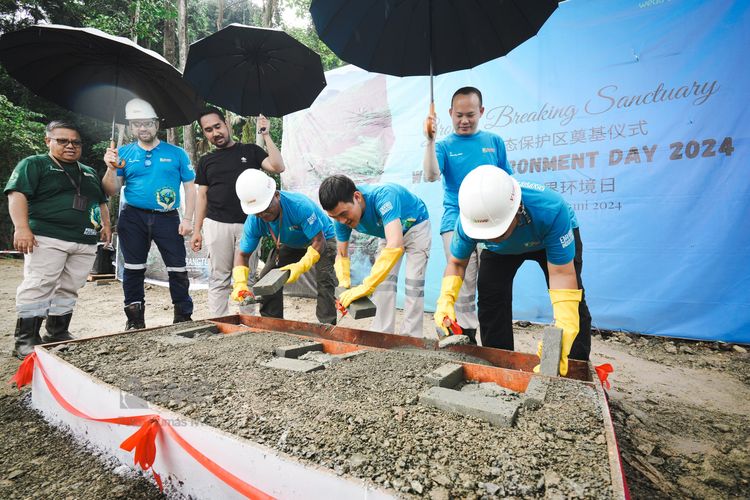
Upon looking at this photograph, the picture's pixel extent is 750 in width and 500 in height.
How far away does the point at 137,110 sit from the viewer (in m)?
3.06

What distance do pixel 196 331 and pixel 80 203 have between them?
1448 mm

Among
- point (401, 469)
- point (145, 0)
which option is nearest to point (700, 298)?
point (401, 469)

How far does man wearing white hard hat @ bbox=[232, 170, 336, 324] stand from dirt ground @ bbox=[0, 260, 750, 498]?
1.33 metres

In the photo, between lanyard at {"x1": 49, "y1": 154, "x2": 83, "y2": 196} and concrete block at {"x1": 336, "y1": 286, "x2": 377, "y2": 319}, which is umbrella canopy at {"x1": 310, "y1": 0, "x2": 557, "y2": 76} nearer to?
Result: concrete block at {"x1": 336, "y1": 286, "x2": 377, "y2": 319}

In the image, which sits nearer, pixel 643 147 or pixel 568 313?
pixel 568 313

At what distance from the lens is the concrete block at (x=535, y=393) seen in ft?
4.45

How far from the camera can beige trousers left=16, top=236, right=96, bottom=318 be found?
2773mm

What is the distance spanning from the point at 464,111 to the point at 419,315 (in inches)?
56.2

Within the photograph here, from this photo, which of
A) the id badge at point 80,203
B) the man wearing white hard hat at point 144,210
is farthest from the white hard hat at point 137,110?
the id badge at point 80,203

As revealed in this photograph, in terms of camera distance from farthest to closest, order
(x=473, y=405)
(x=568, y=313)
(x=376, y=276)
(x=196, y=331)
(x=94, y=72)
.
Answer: (x=94, y=72), (x=196, y=331), (x=376, y=276), (x=568, y=313), (x=473, y=405)

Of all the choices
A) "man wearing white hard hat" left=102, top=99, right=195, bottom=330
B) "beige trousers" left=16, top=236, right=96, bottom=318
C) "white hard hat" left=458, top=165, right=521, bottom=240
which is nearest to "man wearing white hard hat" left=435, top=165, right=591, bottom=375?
"white hard hat" left=458, top=165, right=521, bottom=240

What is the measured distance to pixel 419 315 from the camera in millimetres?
2771

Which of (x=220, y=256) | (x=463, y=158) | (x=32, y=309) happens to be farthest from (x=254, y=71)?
(x=32, y=309)

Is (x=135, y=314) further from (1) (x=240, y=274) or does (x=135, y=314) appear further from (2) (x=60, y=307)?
(1) (x=240, y=274)
